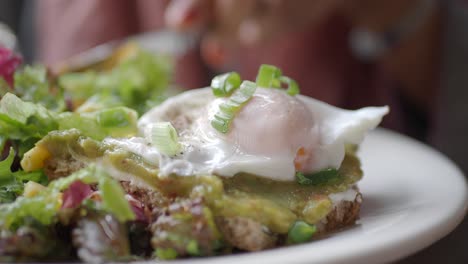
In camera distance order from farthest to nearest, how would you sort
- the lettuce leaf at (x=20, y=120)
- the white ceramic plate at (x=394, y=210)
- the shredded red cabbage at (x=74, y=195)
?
the lettuce leaf at (x=20, y=120) → the shredded red cabbage at (x=74, y=195) → the white ceramic plate at (x=394, y=210)

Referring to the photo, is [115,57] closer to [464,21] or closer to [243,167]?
[243,167]

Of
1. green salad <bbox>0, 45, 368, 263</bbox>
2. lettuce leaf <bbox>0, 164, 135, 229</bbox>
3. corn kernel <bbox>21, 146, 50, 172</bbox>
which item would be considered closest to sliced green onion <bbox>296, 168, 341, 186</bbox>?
green salad <bbox>0, 45, 368, 263</bbox>

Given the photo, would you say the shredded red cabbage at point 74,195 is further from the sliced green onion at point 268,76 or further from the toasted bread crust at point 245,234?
the sliced green onion at point 268,76

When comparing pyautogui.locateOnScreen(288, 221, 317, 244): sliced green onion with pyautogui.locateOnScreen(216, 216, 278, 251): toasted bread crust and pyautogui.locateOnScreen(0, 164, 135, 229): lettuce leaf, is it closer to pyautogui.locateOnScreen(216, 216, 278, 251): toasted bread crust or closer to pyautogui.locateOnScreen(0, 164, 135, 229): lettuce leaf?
pyautogui.locateOnScreen(216, 216, 278, 251): toasted bread crust

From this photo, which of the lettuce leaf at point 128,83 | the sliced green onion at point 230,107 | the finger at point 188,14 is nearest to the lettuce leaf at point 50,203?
the sliced green onion at point 230,107

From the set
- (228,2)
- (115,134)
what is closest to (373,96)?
(228,2)
